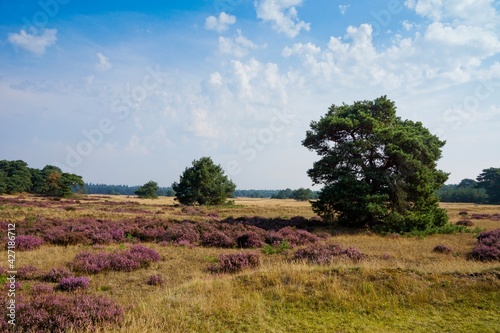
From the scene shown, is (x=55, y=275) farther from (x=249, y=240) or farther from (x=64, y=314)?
(x=249, y=240)

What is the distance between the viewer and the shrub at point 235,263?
452 inches

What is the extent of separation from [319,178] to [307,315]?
801 inches

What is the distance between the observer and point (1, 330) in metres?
5.56

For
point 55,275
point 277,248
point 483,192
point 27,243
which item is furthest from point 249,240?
point 483,192

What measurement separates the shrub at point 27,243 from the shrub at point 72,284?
7803mm

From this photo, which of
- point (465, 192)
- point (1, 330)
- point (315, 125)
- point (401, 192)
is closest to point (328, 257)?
point (1, 330)

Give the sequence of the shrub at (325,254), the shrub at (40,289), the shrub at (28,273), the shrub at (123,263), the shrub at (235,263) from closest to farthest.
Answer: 1. the shrub at (40,289)
2. the shrub at (28,273)
3. the shrub at (235,263)
4. the shrub at (123,263)
5. the shrub at (325,254)

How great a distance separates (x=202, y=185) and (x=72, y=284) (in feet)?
162

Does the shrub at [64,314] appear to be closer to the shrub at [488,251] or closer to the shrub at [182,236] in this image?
the shrub at [182,236]

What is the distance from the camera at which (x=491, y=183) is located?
315 ft

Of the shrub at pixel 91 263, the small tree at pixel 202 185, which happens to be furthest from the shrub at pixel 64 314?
the small tree at pixel 202 185

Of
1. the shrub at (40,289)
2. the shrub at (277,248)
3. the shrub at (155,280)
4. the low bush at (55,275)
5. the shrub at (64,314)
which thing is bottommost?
the shrub at (277,248)

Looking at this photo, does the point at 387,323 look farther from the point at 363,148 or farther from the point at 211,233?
the point at 363,148

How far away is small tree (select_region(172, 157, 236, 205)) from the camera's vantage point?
57812 millimetres
